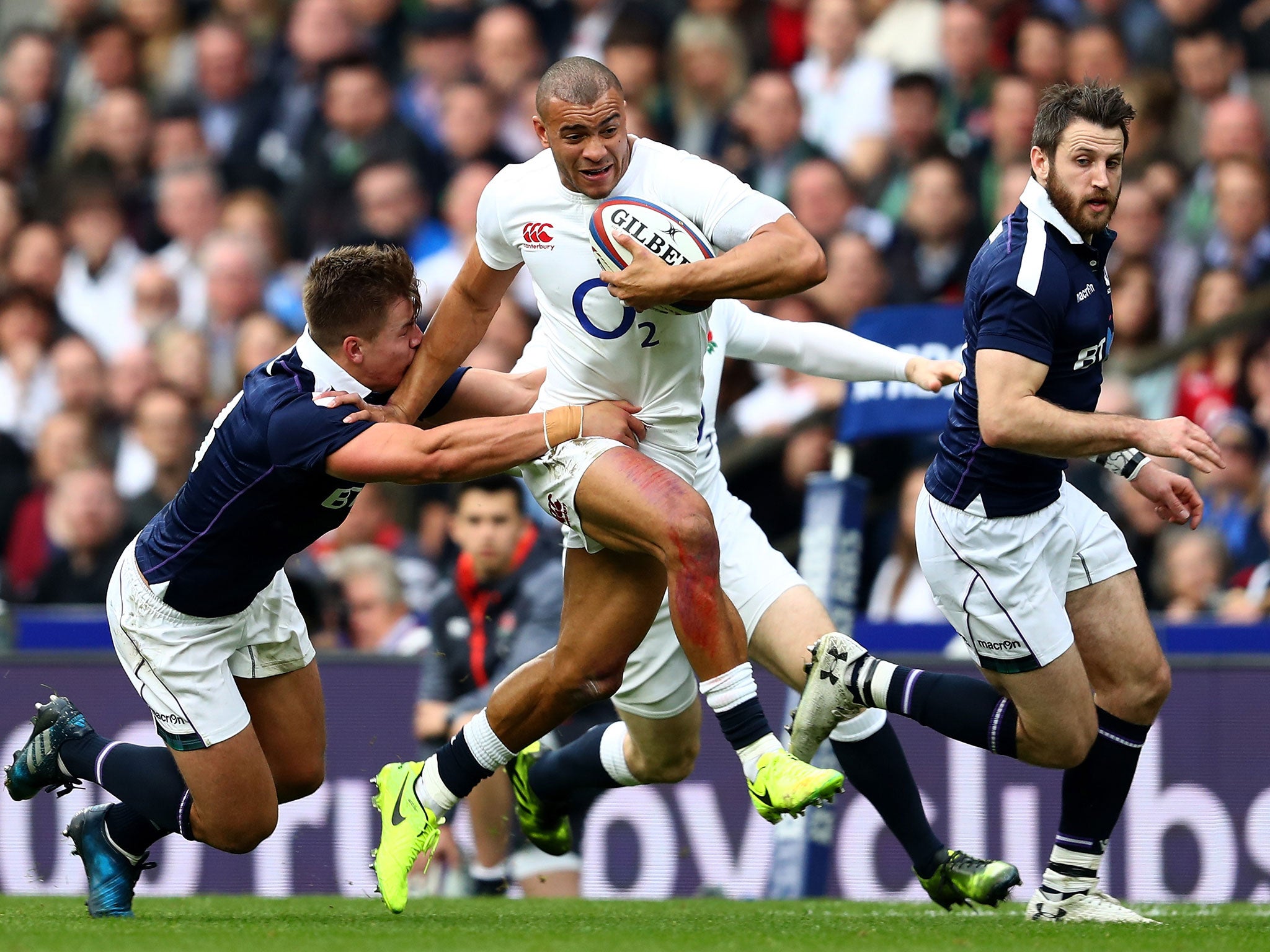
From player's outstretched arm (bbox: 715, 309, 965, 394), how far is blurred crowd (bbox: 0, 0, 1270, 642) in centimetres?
232

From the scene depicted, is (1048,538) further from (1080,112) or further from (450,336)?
(450,336)

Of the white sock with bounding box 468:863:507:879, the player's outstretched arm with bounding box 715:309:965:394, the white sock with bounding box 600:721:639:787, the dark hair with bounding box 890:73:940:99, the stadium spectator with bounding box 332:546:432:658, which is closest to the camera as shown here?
the player's outstretched arm with bounding box 715:309:965:394

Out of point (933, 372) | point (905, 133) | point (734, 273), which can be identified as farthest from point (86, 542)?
point (734, 273)

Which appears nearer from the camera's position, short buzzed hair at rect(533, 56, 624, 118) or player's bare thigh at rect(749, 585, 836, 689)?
short buzzed hair at rect(533, 56, 624, 118)

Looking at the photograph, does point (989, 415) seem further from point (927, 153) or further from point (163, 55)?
point (163, 55)

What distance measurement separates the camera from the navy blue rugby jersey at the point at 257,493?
A: 5.68m

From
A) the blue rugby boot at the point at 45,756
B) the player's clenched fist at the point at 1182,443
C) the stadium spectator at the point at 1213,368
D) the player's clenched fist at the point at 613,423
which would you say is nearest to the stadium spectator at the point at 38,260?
the blue rugby boot at the point at 45,756

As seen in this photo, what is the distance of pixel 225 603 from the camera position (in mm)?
6074

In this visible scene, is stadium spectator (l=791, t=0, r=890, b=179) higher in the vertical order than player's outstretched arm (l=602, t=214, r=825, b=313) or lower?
higher

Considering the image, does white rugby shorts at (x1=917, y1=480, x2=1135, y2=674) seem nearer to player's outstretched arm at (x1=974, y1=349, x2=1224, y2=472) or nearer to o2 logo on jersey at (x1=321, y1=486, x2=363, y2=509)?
player's outstretched arm at (x1=974, y1=349, x2=1224, y2=472)

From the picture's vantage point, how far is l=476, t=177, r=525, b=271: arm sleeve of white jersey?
5969 mm

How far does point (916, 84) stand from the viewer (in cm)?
1057

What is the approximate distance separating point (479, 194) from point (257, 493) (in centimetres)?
599

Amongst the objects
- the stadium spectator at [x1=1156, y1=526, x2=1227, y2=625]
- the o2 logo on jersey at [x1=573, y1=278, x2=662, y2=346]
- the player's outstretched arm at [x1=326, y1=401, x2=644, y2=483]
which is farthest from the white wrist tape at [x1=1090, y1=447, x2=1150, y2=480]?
the stadium spectator at [x1=1156, y1=526, x2=1227, y2=625]
